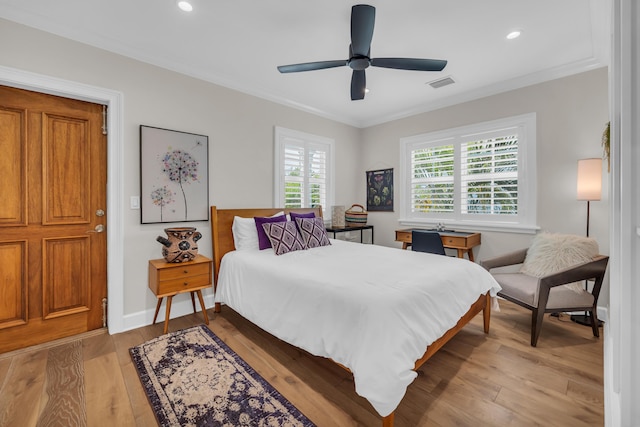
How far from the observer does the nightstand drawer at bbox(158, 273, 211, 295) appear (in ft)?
8.49

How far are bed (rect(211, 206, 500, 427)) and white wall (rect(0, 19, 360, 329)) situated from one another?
84cm

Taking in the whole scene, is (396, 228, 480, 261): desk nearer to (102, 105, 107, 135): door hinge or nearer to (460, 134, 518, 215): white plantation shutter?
(460, 134, 518, 215): white plantation shutter

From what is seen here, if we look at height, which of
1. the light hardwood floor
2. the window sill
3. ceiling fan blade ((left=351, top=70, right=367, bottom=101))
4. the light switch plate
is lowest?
the light hardwood floor

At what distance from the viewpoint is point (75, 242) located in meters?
2.60

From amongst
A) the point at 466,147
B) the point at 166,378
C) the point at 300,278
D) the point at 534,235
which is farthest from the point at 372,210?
the point at 166,378

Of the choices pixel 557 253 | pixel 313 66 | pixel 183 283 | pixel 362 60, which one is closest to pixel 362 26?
pixel 362 60

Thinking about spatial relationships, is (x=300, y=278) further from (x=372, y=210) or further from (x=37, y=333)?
(x=372, y=210)

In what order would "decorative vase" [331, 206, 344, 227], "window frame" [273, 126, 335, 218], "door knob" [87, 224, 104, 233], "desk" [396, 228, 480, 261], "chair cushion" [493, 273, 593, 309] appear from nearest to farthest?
"chair cushion" [493, 273, 593, 309]
"door knob" [87, 224, 104, 233]
"desk" [396, 228, 480, 261]
"window frame" [273, 126, 335, 218]
"decorative vase" [331, 206, 344, 227]

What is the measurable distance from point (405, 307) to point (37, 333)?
3.07 m

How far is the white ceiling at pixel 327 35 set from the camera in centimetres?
219

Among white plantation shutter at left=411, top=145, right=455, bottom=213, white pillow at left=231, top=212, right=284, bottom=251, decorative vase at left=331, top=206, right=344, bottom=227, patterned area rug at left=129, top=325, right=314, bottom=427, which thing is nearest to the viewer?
patterned area rug at left=129, top=325, right=314, bottom=427

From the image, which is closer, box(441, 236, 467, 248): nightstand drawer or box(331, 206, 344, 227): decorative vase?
box(441, 236, 467, 248): nightstand drawer

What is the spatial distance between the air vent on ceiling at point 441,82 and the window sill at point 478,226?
73.1 inches

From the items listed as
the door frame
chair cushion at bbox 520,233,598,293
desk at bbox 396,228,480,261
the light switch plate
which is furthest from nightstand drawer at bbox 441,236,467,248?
the door frame
